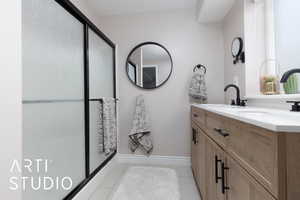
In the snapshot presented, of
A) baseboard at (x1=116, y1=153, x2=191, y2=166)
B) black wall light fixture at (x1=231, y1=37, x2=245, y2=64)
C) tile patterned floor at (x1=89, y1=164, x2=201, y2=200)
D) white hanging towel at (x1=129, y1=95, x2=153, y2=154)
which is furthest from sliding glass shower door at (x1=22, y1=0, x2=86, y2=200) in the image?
black wall light fixture at (x1=231, y1=37, x2=245, y2=64)

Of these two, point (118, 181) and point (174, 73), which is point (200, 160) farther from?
point (174, 73)

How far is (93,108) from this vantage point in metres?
1.95

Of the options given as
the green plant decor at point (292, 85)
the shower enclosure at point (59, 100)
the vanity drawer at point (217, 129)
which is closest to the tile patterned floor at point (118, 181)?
the shower enclosure at point (59, 100)

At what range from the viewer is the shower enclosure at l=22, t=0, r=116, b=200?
3.69ft

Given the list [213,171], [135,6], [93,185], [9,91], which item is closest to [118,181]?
[93,185]

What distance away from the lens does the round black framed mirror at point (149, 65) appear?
268 centimetres

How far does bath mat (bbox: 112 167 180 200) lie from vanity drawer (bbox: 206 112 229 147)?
0.85 m

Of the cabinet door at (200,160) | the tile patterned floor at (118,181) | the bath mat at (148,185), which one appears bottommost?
the tile patterned floor at (118,181)

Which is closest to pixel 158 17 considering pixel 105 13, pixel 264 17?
pixel 105 13

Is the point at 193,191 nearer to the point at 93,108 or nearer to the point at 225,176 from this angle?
the point at 225,176

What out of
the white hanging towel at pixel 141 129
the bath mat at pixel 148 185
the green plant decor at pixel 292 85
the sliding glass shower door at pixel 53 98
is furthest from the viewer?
the white hanging towel at pixel 141 129

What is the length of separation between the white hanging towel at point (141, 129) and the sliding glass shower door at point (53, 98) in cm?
98

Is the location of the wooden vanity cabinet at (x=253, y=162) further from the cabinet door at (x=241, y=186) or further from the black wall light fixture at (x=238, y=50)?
the black wall light fixture at (x=238, y=50)

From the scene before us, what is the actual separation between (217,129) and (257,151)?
49 cm
